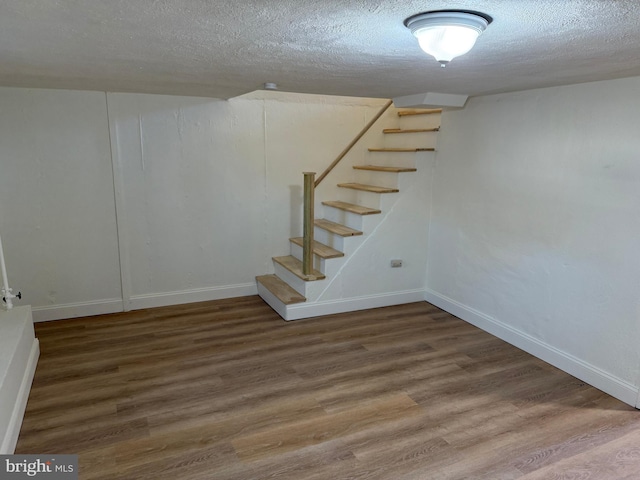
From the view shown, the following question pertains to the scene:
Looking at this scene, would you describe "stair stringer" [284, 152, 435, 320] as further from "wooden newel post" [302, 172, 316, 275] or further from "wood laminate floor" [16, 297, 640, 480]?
"wood laminate floor" [16, 297, 640, 480]

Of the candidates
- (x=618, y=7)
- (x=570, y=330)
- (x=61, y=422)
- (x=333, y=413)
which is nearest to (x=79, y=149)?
(x=61, y=422)

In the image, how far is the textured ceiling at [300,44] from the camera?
1.41m

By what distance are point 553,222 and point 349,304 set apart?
1.86 m

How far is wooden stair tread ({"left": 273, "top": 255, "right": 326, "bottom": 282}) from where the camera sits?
3.88 metres

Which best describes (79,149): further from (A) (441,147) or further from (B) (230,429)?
(A) (441,147)

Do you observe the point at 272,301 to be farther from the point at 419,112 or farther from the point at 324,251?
the point at 419,112

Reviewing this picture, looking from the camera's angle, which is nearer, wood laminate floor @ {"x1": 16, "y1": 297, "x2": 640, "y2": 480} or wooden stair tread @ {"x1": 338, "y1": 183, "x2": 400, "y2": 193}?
wood laminate floor @ {"x1": 16, "y1": 297, "x2": 640, "y2": 480}

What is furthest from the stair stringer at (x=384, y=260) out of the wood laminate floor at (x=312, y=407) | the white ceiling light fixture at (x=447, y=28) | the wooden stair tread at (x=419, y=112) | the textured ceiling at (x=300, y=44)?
the white ceiling light fixture at (x=447, y=28)

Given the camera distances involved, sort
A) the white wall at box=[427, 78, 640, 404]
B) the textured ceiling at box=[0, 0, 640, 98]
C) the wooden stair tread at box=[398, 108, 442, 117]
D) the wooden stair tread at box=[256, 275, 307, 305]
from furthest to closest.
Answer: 1. the wooden stair tread at box=[398, 108, 442, 117]
2. the wooden stair tread at box=[256, 275, 307, 305]
3. the white wall at box=[427, 78, 640, 404]
4. the textured ceiling at box=[0, 0, 640, 98]

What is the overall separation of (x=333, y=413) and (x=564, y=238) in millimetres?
1946

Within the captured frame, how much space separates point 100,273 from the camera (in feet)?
12.7

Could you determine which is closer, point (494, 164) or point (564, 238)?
point (564, 238)

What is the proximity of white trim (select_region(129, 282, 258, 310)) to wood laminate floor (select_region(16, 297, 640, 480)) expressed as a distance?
38cm

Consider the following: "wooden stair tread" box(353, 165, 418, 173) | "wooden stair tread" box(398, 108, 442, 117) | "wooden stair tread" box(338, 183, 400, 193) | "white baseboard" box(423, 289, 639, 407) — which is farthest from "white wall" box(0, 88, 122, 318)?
"white baseboard" box(423, 289, 639, 407)
